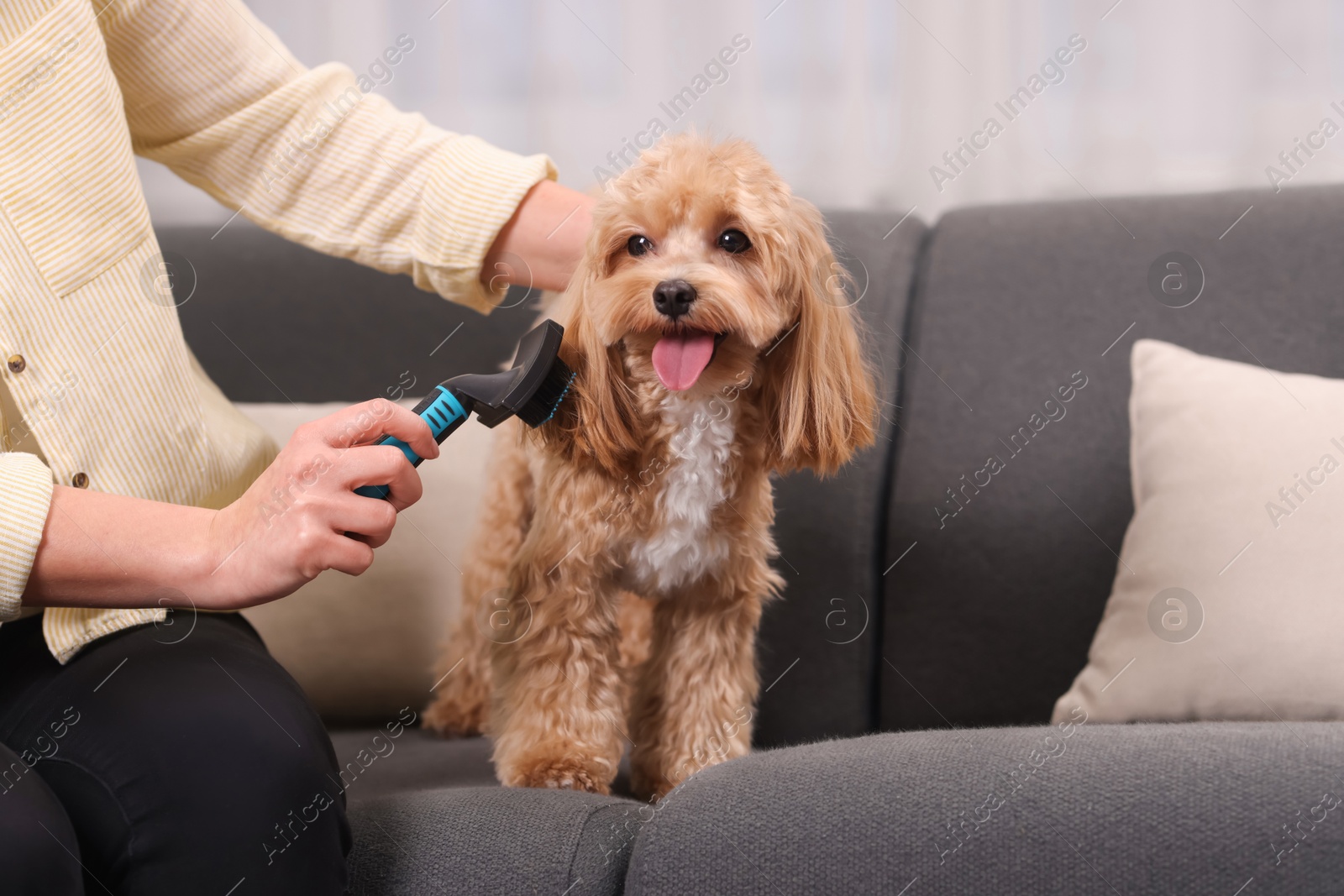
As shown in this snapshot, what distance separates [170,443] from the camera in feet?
3.03

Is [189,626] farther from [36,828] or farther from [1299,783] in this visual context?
[1299,783]

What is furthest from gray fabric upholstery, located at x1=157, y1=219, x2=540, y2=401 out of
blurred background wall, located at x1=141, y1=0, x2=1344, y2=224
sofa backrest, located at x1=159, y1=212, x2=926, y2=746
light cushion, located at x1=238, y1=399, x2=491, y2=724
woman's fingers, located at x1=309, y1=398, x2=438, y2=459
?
woman's fingers, located at x1=309, y1=398, x2=438, y2=459

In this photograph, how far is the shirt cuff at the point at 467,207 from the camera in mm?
1035

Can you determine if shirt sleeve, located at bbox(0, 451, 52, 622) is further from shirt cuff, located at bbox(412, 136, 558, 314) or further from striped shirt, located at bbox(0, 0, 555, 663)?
shirt cuff, located at bbox(412, 136, 558, 314)

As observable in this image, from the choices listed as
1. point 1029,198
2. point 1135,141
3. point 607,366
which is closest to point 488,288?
point 607,366

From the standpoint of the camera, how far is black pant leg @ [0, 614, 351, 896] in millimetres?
708

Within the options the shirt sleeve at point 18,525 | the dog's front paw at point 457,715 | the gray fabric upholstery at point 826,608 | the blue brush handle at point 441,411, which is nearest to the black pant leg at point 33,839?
the shirt sleeve at point 18,525

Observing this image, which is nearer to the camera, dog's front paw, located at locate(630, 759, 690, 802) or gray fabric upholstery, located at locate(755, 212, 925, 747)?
dog's front paw, located at locate(630, 759, 690, 802)

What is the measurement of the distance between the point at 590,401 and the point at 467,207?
0.87ft

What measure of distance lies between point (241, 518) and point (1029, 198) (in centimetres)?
149

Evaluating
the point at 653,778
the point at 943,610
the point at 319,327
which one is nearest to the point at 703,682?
the point at 653,778

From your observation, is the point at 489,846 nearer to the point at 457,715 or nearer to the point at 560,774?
the point at 560,774

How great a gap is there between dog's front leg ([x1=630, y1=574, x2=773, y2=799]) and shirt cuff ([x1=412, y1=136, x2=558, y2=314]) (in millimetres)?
428

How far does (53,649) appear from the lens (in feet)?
2.67
